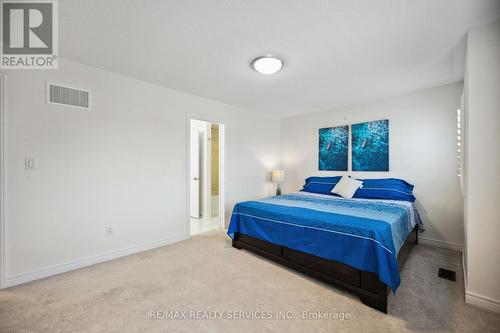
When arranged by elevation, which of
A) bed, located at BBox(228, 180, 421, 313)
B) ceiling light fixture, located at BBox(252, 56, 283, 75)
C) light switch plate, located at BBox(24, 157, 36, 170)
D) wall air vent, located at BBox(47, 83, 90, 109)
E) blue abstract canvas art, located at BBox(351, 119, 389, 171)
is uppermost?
ceiling light fixture, located at BBox(252, 56, 283, 75)

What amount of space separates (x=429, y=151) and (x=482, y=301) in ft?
7.21

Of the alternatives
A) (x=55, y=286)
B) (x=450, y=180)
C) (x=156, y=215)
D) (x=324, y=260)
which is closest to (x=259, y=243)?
(x=324, y=260)

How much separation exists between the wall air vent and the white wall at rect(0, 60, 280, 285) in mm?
59

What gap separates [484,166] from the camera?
1.82 m

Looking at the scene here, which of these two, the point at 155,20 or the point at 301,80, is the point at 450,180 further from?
the point at 155,20

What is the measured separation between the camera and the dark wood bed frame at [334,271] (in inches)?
72.6

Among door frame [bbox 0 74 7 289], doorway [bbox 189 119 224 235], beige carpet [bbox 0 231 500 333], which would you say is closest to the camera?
beige carpet [bbox 0 231 500 333]

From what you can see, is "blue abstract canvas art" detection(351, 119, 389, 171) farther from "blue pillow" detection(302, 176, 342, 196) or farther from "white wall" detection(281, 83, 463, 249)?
"blue pillow" detection(302, 176, 342, 196)

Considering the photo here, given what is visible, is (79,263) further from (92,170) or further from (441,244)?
(441,244)

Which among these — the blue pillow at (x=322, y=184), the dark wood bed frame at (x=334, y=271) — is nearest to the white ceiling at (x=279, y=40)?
the blue pillow at (x=322, y=184)

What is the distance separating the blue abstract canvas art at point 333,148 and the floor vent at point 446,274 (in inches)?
83.0

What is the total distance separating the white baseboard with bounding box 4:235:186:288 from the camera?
7.18ft

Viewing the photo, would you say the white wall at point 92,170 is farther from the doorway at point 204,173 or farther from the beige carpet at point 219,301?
the doorway at point 204,173

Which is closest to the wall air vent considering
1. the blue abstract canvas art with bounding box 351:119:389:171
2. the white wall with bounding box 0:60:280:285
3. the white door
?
the white wall with bounding box 0:60:280:285
